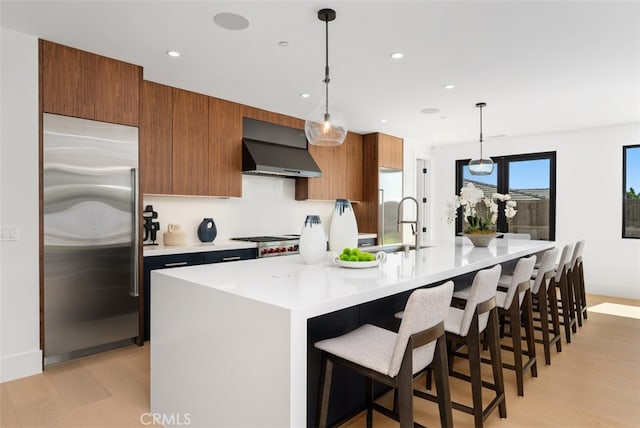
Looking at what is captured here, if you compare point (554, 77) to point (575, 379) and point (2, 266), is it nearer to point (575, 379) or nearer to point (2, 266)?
point (575, 379)

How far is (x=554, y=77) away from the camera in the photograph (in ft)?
11.8

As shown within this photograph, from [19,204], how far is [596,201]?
699 cm

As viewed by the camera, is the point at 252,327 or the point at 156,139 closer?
the point at 252,327

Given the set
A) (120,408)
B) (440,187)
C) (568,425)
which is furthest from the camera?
(440,187)

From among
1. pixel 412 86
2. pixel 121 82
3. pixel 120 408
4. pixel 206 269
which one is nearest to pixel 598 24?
pixel 412 86

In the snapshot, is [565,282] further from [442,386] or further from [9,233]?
[9,233]

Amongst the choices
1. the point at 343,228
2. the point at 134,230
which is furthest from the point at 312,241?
the point at 134,230

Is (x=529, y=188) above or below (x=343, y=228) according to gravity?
above

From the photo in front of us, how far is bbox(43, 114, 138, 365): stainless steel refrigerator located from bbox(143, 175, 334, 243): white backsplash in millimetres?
811

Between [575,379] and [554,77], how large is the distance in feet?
8.69

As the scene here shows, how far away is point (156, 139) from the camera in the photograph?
3.78 meters

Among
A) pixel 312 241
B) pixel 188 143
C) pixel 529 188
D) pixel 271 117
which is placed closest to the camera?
pixel 312 241

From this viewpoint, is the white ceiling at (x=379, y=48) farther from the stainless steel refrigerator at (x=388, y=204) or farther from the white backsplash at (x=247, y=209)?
the stainless steel refrigerator at (x=388, y=204)

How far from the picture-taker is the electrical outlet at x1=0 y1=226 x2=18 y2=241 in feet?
8.85
